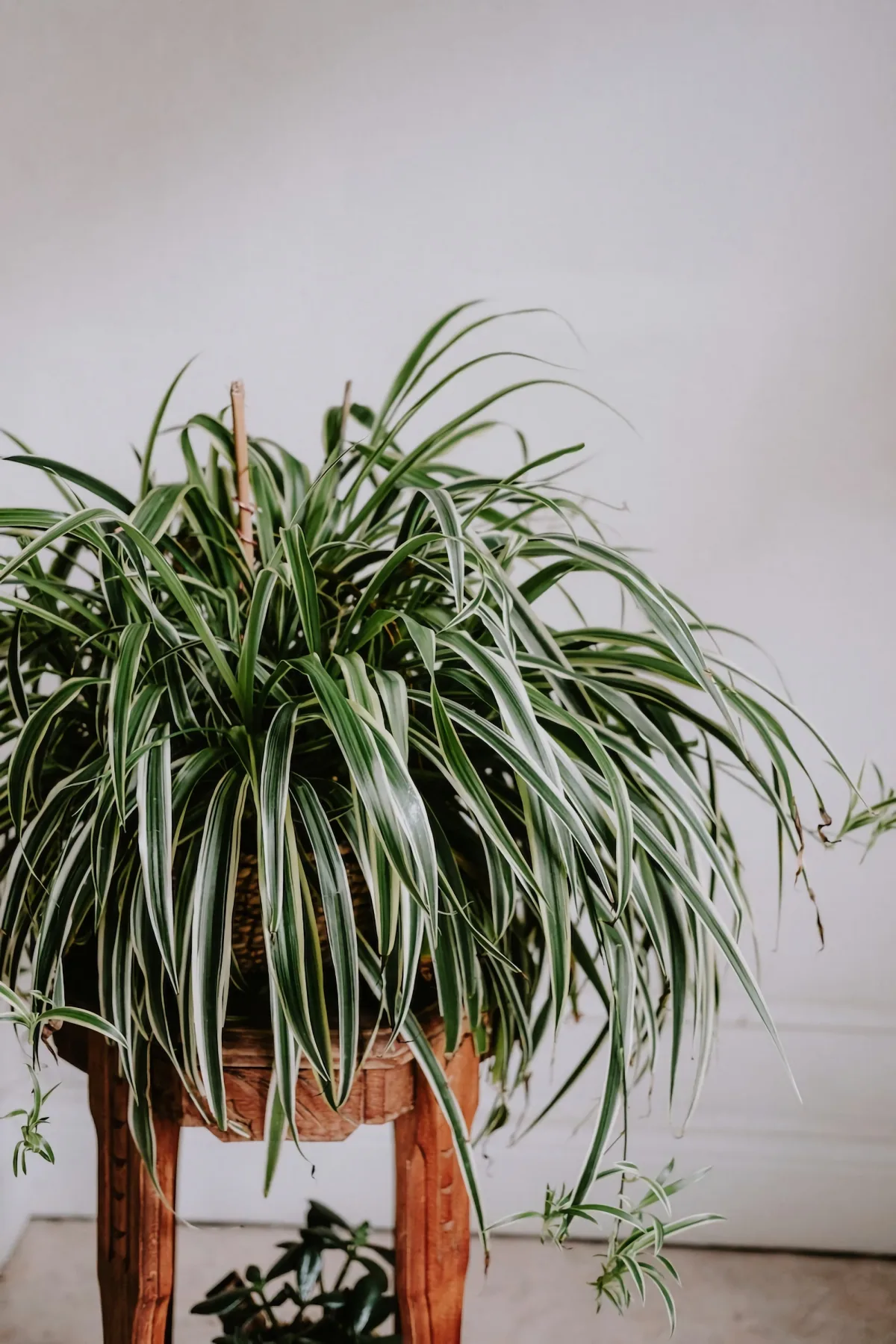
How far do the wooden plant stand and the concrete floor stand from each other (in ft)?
1.53

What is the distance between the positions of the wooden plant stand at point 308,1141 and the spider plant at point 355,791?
0.04m

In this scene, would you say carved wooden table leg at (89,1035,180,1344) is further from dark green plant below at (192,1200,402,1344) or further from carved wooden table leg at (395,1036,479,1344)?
carved wooden table leg at (395,1036,479,1344)

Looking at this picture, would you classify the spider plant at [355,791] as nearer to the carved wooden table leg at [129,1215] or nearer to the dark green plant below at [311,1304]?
the carved wooden table leg at [129,1215]

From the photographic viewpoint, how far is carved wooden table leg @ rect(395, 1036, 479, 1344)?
90 centimetres

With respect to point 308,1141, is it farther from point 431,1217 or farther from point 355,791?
point 355,791

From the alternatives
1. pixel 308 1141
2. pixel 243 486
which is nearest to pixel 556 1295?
pixel 308 1141

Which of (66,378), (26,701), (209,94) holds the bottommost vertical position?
(26,701)

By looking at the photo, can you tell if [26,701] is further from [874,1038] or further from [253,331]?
[874,1038]

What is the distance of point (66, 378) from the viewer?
143 cm

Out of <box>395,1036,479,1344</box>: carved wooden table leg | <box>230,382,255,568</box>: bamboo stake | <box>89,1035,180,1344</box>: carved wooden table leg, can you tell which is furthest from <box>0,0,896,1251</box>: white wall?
<box>89,1035,180,1344</box>: carved wooden table leg

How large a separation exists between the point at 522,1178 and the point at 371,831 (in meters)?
1.03

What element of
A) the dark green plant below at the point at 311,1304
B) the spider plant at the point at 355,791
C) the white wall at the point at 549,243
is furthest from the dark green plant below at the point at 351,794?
the white wall at the point at 549,243

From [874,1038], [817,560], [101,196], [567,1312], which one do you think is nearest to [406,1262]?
[567,1312]

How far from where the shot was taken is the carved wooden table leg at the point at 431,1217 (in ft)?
2.94
